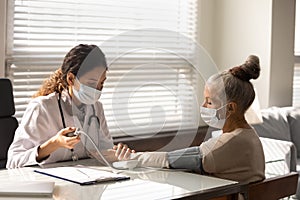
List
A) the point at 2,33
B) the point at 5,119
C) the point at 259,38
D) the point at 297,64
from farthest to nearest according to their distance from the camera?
the point at 297,64 < the point at 259,38 < the point at 2,33 < the point at 5,119

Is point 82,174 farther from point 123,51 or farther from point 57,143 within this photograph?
point 123,51

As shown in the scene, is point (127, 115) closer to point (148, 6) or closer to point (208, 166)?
point (208, 166)

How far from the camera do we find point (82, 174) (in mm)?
1970

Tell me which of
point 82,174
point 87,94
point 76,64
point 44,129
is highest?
point 76,64

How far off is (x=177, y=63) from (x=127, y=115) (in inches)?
14.2

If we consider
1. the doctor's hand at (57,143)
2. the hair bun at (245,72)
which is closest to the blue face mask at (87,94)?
the doctor's hand at (57,143)

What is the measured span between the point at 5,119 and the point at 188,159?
1047 mm

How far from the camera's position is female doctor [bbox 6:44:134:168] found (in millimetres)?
2080

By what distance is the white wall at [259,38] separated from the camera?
14.3ft

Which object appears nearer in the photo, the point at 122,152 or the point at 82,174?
the point at 82,174

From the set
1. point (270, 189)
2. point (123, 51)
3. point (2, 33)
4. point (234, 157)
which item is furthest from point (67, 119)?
point (2, 33)

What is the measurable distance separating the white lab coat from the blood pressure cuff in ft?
0.84

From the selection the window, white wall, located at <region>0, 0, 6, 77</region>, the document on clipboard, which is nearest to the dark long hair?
the document on clipboard

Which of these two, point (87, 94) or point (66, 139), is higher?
point (87, 94)
